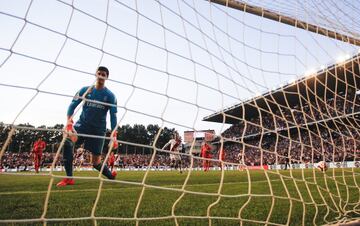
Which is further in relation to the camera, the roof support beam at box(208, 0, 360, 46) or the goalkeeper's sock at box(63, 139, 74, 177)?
the goalkeeper's sock at box(63, 139, 74, 177)

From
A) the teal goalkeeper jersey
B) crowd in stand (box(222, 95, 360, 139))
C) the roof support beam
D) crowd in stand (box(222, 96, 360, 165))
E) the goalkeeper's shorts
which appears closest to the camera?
crowd in stand (box(222, 96, 360, 165))

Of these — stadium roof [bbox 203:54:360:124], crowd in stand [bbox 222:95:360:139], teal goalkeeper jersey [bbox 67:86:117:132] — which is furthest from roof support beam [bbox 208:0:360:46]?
teal goalkeeper jersey [bbox 67:86:117:132]

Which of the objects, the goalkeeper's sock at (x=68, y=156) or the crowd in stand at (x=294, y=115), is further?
the goalkeeper's sock at (x=68, y=156)

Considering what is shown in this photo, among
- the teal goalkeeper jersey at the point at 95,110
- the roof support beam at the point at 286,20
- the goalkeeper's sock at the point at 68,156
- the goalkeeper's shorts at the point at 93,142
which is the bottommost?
the goalkeeper's sock at the point at 68,156

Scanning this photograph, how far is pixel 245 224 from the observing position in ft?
7.48

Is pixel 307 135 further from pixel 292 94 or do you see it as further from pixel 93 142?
pixel 93 142

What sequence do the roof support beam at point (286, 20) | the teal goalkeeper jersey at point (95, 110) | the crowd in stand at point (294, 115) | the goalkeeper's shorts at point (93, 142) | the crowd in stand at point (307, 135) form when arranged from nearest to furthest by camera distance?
the crowd in stand at point (307, 135)
the crowd in stand at point (294, 115)
the roof support beam at point (286, 20)
the teal goalkeeper jersey at point (95, 110)
the goalkeeper's shorts at point (93, 142)

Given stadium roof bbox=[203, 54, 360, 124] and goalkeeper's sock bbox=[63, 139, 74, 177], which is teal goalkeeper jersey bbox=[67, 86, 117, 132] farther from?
stadium roof bbox=[203, 54, 360, 124]

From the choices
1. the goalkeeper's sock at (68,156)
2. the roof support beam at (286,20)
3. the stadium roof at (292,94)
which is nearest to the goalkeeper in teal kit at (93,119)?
the goalkeeper's sock at (68,156)

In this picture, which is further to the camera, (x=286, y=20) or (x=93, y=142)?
(x=93, y=142)

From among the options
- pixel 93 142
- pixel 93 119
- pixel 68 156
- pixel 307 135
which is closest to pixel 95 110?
pixel 93 119

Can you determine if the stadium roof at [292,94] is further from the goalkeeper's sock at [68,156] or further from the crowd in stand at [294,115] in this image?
the goalkeeper's sock at [68,156]

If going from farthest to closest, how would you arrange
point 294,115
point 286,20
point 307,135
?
point 307,135 < point 294,115 < point 286,20

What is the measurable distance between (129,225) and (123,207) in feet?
2.54
